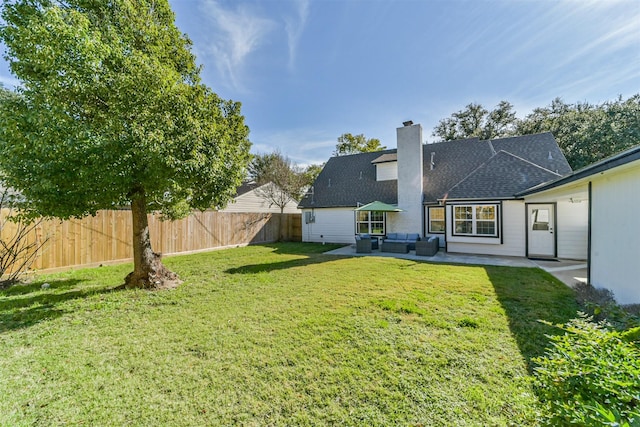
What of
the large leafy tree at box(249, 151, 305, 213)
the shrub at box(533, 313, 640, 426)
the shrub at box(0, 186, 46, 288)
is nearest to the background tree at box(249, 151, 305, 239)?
the large leafy tree at box(249, 151, 305, 213)

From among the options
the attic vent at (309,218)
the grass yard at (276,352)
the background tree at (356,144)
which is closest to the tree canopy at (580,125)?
the background tree at (356,144)

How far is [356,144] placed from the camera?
3291cm

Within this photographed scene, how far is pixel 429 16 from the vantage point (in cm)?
841

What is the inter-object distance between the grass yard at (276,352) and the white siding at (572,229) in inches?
197

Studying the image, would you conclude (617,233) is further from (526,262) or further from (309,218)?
(309,218)

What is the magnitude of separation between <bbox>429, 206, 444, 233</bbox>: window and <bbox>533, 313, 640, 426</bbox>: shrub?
42.1 ft

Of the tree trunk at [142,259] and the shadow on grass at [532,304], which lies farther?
the tree trunk at [142,259]

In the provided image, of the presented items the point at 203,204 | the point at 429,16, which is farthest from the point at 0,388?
the point at 429,16

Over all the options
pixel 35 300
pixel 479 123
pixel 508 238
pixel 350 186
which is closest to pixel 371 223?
pixel 350 186

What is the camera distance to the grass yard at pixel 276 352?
8.63ft

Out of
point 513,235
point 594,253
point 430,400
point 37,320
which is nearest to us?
point 430,400

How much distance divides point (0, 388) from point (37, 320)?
2.42 meters

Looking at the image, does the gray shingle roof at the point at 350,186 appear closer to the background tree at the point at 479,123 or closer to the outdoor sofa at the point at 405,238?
the outdoor sofa at the point at 405,238

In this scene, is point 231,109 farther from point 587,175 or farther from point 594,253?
point 594,253
